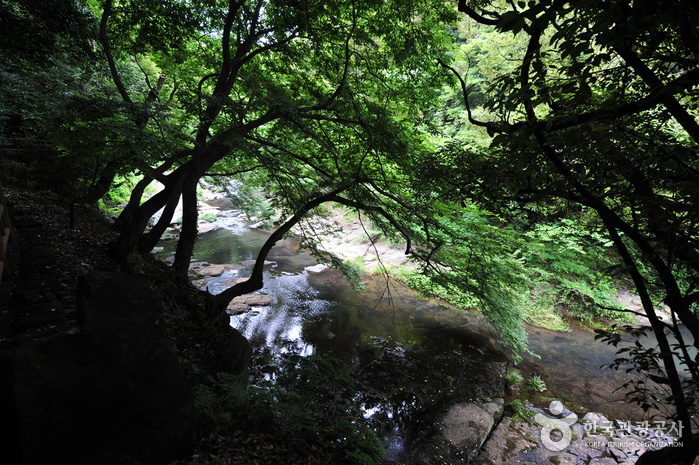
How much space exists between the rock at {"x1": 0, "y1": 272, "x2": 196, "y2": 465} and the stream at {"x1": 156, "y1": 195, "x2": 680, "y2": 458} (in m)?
4.19

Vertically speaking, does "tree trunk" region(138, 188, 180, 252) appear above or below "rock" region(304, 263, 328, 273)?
below

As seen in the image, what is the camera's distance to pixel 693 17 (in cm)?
160

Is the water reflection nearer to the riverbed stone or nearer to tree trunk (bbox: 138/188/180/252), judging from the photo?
the riverbed stone

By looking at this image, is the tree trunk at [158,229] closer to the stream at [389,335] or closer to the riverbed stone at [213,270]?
the stream at [389,335]

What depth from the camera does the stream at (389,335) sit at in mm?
7348

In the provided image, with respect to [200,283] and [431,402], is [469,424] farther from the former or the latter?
[200,283]

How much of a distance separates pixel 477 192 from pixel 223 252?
13502mm

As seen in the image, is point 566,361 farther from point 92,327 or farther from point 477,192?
point 92,327

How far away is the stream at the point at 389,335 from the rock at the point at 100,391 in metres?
4.19

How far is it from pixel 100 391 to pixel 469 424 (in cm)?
598

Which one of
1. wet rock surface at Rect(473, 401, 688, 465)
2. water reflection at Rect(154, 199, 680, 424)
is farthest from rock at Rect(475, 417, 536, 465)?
water reflection at Rect(154, 199, 680, 424)

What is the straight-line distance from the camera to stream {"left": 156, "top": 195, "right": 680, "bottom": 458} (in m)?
7.35

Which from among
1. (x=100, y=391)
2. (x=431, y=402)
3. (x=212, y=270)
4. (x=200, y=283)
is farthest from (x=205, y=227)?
(x=100, y=391)

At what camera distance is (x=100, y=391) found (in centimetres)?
208
